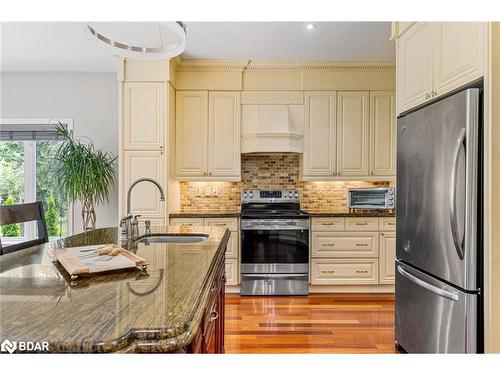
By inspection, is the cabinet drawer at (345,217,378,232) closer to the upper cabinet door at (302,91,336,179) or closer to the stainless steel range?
the stainless steel range

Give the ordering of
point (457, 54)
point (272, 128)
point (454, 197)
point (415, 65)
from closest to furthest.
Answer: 1. point (454, 197)
2. point (457, 54)
3. point (415, 65)
4. point (272, 128)

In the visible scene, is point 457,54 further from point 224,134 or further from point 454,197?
point 224,134

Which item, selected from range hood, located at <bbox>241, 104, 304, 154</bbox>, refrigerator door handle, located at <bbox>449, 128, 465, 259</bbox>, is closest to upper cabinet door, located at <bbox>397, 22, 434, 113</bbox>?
refrigerator door handle, located at <bbox>449, 128, 465, 259</bbox>

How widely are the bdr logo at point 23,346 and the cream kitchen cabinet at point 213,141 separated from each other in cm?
347

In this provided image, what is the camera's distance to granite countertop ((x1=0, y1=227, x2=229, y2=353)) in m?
0.71

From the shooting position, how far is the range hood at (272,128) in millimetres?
4051

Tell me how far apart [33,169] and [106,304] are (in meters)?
4.34

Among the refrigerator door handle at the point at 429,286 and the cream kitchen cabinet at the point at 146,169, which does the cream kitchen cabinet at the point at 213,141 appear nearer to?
the cream kitchen cabinet at the point at 146,169

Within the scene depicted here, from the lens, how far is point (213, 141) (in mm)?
4125

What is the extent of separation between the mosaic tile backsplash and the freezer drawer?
199cm

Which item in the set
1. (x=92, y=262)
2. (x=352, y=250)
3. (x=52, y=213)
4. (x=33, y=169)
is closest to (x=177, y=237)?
(x=92, y=262)

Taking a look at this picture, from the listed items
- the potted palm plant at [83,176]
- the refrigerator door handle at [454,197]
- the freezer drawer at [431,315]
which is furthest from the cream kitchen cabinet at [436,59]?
the potted palm plant at [83,176]

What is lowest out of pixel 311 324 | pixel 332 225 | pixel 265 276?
pixel 311 324
